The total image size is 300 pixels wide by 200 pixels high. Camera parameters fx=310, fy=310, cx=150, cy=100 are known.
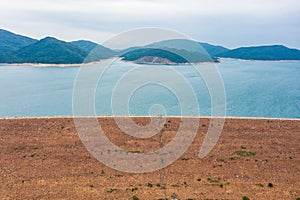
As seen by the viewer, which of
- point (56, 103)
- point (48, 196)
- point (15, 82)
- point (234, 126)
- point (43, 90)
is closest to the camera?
point (48, 196)

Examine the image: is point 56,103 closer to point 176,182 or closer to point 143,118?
point 143,118

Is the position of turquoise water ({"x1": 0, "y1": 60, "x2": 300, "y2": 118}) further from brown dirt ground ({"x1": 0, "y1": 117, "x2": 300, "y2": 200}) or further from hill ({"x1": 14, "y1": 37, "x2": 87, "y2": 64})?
hill ({"x1": 14, "y1": 37, "x2": 87, "y2": 64})

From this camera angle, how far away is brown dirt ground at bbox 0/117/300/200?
52.3ft

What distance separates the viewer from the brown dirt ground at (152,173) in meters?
15.9

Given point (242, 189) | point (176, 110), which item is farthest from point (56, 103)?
point (242, 189)

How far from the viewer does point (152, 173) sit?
18.1 meters

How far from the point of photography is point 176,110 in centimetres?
4669

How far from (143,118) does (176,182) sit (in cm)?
1008

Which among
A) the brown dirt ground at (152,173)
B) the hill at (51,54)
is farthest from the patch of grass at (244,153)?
the hill at (51,54)

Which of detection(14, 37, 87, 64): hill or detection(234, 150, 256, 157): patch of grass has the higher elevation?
detection(14, 37, 87, 64): hill

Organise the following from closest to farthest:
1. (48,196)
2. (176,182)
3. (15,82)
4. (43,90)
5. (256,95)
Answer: (48,196) → (176,182) → (256,95) → (43,90) → (15,82)

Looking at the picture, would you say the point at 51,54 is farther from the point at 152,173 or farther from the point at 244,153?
the point at 152,173

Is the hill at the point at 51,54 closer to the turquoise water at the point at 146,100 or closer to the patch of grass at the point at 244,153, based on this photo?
the turquoise water at the point at 146,100

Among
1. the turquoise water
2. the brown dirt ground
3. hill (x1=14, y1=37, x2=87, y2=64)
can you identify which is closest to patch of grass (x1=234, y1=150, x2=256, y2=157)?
the brown dirt ground
